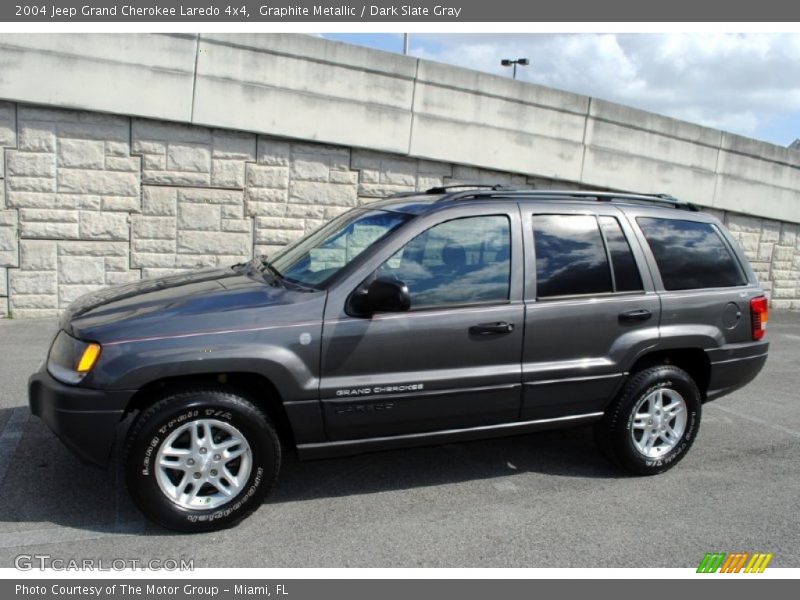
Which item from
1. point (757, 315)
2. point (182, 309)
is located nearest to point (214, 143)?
point (182, 309)

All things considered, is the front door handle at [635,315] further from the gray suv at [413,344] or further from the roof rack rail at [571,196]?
the roof rack rail at [571,196]

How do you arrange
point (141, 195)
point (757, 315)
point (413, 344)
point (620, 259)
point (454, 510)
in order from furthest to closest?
point (141, 195) → point (757, 315) → point (620, 259) → point (454, 510) → point (413, 344)

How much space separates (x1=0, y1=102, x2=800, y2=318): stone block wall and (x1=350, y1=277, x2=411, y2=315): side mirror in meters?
6.07

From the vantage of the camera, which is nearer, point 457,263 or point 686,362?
point 457,263

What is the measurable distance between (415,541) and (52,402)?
199 centimetres

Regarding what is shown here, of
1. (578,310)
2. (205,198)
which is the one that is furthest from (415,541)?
(205,198)

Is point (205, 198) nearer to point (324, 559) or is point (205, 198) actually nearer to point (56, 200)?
point (56, 200)

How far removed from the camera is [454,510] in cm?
401

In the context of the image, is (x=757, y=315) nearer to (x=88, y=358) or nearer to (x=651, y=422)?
(x=651, y=422)

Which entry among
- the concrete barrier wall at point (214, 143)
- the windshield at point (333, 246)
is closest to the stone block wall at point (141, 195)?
the concrete barrier wall at point (214, 143)

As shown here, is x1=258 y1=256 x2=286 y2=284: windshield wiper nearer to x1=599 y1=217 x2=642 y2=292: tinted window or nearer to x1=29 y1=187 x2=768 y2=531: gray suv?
x1=29 y1=187 x2=768 y2=531: gray suv

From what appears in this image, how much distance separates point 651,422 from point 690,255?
1.19 meters

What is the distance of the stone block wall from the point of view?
8672 mm
